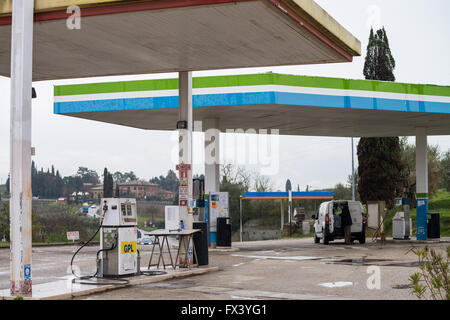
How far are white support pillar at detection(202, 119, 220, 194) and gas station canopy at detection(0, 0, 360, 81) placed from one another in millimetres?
8160

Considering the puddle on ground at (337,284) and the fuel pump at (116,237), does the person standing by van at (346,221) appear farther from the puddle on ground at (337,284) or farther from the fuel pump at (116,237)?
the fuel pump at (116,237)

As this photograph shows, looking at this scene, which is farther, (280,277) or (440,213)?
(440,213)

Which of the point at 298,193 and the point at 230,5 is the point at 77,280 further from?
the point at 298,193

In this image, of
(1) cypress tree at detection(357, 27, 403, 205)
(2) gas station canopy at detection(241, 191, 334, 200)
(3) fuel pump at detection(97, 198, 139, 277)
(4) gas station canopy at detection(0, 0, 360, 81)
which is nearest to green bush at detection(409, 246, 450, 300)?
(4) gas station canopy at detection(0, 0, 360, 81)

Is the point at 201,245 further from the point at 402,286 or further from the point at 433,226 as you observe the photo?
the point at 433,226

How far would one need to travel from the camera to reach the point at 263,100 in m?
20.3

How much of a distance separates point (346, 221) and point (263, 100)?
7.01m

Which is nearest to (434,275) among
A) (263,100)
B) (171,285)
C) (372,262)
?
(171,285)

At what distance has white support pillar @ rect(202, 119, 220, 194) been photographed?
76.8ft

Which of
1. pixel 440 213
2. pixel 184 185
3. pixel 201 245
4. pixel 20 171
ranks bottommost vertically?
pixel 440 213

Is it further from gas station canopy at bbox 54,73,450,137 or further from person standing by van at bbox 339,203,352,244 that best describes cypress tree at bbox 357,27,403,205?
person standing by van at bbox 339,203,352,244

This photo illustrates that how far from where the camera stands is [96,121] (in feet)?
81.6
